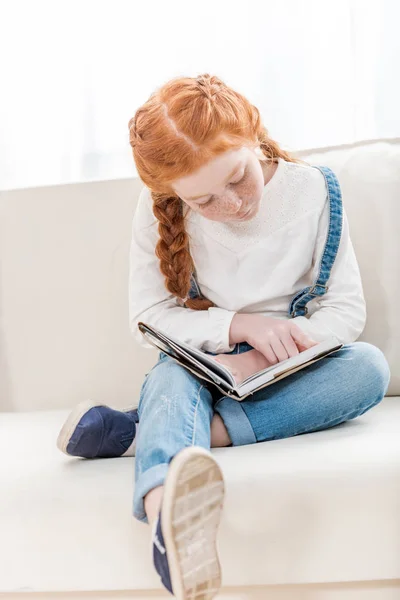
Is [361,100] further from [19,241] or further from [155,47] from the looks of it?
[19,241]

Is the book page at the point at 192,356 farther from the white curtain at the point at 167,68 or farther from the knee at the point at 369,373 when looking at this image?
the white curtain at the point at 167,68

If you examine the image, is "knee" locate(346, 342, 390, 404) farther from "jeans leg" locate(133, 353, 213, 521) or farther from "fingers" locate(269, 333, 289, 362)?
"jeans leg" locate(133, 353, 213, 521)

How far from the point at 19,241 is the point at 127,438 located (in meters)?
0.64

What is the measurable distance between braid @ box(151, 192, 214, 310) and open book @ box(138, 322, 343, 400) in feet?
0.82

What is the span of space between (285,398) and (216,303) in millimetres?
297

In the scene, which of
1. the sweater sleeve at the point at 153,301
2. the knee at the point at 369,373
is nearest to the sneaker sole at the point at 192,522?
the knee at the point at 369,373

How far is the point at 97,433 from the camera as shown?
1041 mm

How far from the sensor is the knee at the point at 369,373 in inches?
42.5

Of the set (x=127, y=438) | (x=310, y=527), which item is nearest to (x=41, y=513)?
(x=127, y=438)

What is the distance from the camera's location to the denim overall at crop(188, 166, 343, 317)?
4.10 ft

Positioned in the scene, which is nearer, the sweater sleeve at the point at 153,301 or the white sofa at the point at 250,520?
the white sofa at the point at 250,520

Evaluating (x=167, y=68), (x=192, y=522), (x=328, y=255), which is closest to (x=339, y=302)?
(x=328, y=255)

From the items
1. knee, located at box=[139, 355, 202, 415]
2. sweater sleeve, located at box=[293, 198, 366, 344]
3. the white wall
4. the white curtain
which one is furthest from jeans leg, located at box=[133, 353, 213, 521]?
the white curtain

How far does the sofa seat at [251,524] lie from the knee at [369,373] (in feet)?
0.37
